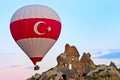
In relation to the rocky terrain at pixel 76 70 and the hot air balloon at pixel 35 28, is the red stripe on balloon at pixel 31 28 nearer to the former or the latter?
the hot air balloon at pixel 35 28

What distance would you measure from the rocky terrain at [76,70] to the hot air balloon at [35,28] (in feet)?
124

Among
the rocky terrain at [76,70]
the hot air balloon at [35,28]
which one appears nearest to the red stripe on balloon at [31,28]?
the hot air balloon at [35,28]

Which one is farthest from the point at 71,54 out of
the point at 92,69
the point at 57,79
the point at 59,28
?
the point at 59,28

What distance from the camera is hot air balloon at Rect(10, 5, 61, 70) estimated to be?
3341 centimetres

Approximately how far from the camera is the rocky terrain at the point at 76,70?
73.9 metres

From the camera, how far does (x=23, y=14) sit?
3344 centimetres

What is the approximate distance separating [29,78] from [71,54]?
11163 millimetres

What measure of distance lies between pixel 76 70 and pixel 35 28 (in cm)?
4818

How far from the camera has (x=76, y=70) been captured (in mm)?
80938

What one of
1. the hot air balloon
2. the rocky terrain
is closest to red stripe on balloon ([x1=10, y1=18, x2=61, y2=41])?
the hot air balloon

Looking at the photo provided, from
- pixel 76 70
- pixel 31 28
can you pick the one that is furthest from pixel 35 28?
pixel 76 70

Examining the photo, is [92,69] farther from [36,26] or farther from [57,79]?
[36,26]

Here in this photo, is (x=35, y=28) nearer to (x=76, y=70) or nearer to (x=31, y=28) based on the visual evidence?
(x=31, y=28)

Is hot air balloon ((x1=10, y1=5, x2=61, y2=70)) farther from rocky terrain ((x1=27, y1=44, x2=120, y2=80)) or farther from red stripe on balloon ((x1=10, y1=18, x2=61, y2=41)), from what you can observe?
rocky terrain ((x1=27, y1=44, x2=120, y2=80))
